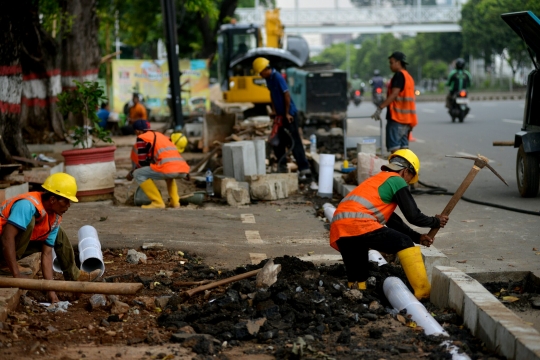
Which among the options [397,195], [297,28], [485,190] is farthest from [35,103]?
[297,28]

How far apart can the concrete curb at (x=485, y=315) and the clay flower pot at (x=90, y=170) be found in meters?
6.85

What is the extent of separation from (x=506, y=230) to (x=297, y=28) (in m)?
57.3

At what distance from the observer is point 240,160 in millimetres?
13078

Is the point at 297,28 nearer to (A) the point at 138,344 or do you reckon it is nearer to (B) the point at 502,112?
(B) the point at 502,112

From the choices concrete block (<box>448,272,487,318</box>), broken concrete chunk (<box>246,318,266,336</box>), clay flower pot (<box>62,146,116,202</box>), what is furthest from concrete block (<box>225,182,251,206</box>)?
broken concrete chunk (<box>246,318,266,336</box>)

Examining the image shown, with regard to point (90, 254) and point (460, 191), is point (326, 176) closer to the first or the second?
point (90, 254)

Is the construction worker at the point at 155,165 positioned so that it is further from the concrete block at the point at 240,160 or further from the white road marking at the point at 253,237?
the white road marking at the point at 253,237

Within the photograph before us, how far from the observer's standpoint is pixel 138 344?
5582 millimetres

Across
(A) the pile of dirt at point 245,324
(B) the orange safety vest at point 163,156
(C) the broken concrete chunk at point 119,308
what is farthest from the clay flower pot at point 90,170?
(C) the broken concrete chunk at point 119,308

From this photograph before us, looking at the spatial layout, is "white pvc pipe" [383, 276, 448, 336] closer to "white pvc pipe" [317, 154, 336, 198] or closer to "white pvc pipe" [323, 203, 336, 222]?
"white pvc pipe" [323, 203, 336, 222]

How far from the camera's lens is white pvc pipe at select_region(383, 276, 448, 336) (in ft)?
18.9

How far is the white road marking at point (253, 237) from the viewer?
9.34 m

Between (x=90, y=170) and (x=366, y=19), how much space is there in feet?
179

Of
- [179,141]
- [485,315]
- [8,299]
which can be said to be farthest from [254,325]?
[179,141]
